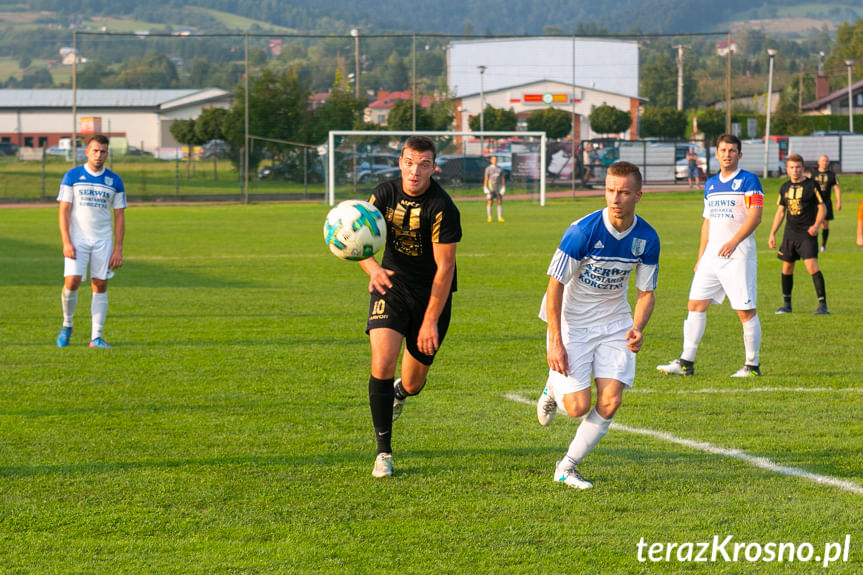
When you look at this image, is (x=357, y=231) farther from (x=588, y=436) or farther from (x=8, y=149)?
(x=8, y=149)

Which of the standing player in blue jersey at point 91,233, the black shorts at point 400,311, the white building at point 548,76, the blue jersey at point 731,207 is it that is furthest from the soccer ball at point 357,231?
the white building at point 548,76

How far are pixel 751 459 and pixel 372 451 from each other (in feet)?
7.83

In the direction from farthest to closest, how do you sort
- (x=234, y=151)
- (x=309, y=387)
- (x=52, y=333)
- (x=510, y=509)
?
(x=234, y=151)
(x=52, y=333)
(x=309, y=387)
(x=510, y=509)

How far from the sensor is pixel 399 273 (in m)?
6.36

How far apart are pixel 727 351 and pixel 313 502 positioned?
623cm

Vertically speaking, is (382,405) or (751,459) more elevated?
(382,405)

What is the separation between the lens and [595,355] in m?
5.98

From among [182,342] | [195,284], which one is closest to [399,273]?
[182,342]

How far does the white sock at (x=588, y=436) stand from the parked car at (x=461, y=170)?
3656 cm

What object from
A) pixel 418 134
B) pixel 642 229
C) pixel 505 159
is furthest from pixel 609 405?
pixel 505 159

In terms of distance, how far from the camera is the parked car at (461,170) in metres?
42.3

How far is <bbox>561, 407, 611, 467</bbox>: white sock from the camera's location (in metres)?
5.90

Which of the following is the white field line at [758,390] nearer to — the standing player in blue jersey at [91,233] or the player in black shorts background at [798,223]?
the player in black shorts background at [798,223]

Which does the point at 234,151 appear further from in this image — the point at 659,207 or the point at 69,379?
the point at 69,379
